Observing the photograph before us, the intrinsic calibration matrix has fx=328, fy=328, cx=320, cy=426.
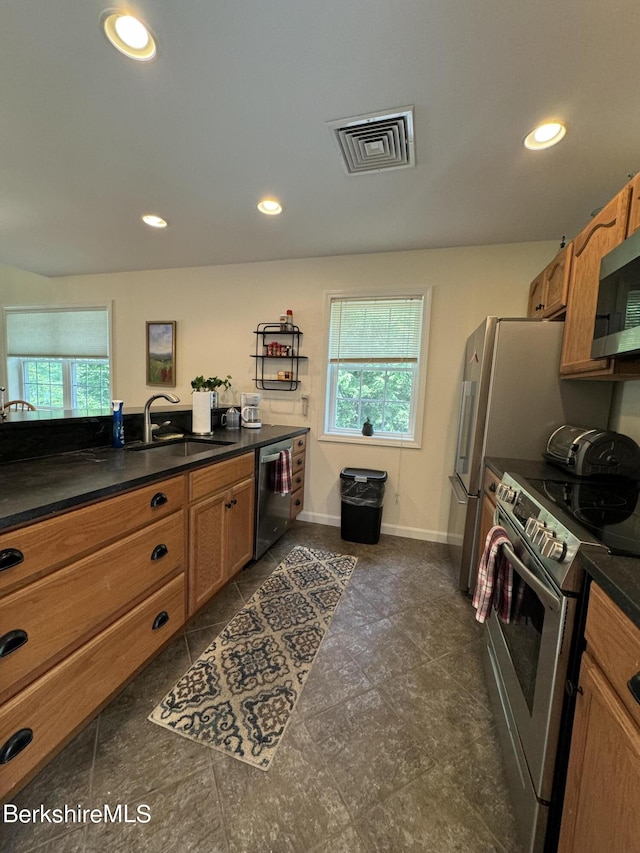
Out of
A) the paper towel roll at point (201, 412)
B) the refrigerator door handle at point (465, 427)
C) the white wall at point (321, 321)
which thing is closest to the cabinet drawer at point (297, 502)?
the white wall at point (321, 321)

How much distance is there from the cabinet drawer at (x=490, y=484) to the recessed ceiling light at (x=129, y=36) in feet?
7.68

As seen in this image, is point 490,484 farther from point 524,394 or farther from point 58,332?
point 58,332

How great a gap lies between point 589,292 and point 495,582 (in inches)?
56.3

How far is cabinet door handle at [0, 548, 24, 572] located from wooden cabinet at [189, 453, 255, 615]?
754mm

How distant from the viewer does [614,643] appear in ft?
2.26

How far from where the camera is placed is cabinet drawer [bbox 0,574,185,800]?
0.95 meters

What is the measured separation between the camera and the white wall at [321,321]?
277cm

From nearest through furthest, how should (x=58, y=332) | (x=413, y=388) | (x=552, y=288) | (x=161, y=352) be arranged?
(x=552, y=288) → (x=413, y=388) → (x=161, y=352) → (x=58, y=332)

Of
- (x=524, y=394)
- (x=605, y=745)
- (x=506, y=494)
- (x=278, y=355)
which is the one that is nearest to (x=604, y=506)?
(x=506, y=494)

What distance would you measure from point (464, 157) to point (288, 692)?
2726 millimetres

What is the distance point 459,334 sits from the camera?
2.84 metres

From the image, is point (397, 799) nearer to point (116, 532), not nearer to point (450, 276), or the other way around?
point (116, 532)

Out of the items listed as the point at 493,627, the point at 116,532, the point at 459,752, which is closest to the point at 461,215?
the point at 493,627

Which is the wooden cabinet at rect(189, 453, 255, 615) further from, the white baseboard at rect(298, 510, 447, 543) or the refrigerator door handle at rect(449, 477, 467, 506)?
the refrigerator door handle at rect(449, 477, 467, 506)
